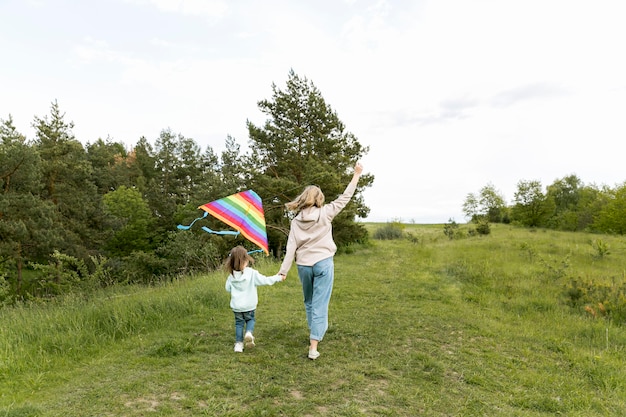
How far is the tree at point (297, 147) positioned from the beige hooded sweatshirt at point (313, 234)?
45.9 ft

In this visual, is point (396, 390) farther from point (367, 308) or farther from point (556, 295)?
point (556, 295)

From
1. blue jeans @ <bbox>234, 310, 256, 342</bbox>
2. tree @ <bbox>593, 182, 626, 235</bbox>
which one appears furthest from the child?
tree @ <bbox>593, 182, 626, 235</bbox>

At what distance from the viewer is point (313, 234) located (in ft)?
15.6

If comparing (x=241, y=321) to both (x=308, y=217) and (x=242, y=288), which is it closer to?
(x=242, y=288)

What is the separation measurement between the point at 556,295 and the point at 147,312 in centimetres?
856

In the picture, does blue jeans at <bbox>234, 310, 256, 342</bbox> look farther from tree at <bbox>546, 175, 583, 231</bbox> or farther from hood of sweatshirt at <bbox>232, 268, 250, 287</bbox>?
tree at <bbox>546, 175, 583, 231</bbox>

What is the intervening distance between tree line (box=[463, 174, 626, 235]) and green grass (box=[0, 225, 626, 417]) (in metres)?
28.2

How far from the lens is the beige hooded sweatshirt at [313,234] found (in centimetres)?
473

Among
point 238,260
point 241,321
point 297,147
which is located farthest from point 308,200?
point 297,147

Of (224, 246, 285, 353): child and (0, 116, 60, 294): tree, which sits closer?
(224, 246, 285, 353): child

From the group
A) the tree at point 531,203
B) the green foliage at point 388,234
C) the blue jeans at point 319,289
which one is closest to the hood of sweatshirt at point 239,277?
the blue jeans at point 319,289

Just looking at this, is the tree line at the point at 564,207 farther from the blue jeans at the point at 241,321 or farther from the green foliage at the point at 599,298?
the blue jeans at the point at 241,321

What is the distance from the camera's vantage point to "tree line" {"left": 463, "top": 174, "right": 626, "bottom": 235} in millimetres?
33875

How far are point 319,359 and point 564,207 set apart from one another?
6103 centimetres
